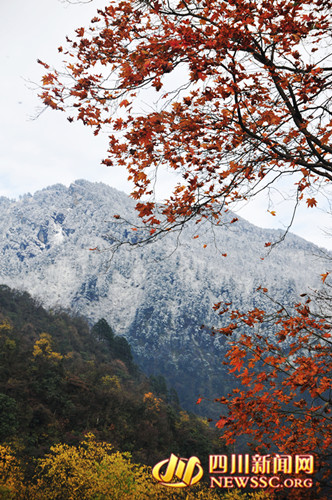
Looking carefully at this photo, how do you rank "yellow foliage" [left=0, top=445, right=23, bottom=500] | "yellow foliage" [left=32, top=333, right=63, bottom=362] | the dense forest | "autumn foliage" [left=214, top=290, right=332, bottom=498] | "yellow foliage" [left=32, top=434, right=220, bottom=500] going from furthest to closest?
"yellow foliage" [left=32, top=333, right=63, bottom=362] < the dense forest < "yellow foliage" [left=32, top=434, right=220, bottom=500] < "yellow foliage" [left=0, top=445, right=23, bottom=500] < "autumn foliage" [left=214, top=290, right=332, bottom=498]

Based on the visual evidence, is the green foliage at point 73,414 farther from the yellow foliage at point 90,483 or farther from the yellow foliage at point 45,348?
the yellow foliage at point 90,483

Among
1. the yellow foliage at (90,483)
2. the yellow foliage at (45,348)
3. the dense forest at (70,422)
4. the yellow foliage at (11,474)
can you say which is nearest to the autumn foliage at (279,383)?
the yellow foliage at (90,483)

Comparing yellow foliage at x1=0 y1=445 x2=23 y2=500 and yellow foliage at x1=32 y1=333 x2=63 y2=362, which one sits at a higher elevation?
yellow foliage at x1=0 y1=445 x2=23 y2=500

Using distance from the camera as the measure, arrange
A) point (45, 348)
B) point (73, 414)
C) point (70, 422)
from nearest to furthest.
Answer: point (70, 422), point (73, 414), point (45, 348)

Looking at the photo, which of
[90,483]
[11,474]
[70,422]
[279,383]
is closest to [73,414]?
[70,422]

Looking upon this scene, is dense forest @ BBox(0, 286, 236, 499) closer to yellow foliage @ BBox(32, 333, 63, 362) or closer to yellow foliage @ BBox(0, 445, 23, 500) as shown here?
yellow foliage @ BBox(0, 445, 23, 500)

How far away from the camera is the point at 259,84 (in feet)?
15.0

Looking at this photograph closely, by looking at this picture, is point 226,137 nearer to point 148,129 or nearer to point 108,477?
point 148,129

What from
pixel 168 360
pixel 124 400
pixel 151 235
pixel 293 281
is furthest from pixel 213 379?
pixel 151 235

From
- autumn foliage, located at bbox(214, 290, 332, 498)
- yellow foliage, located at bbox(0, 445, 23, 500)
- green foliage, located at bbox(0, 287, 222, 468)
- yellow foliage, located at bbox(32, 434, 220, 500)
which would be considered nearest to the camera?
autumn foliage, located at bbox(214, 290, 332, 498)

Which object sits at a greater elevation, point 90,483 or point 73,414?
point 90,483

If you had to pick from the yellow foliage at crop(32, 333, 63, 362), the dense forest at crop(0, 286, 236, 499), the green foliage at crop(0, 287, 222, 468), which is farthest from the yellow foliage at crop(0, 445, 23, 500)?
the yellow foliage at crop(32, 333, 63, 362)

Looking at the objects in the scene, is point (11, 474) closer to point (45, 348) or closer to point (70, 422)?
point (70, 422)

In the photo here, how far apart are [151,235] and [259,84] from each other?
248cm
